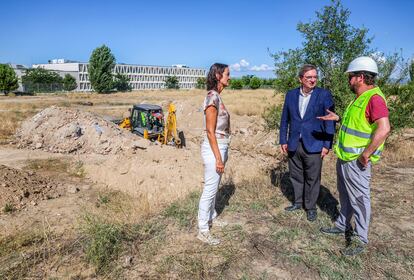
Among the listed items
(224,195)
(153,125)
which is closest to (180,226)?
(224,195)

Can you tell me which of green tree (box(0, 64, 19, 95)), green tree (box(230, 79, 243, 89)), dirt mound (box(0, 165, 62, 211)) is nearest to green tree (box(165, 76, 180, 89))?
green tree (box(230, 79, 243, 89))

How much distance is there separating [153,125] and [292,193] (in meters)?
9.75

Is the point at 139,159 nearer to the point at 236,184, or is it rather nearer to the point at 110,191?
the point at 110,191

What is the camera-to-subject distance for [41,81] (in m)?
65.1

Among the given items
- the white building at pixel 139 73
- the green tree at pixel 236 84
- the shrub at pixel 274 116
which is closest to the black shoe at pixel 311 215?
the shrub at pixel 274 116

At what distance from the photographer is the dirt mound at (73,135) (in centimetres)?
1327

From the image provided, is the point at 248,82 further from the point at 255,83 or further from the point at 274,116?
the point at 274,116

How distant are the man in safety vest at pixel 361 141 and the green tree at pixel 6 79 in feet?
174

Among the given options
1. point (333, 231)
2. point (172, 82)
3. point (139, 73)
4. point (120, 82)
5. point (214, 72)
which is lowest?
point (120, 82)

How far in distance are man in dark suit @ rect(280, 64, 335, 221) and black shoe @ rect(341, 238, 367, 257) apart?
804 mm

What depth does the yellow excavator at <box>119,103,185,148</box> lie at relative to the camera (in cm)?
1364

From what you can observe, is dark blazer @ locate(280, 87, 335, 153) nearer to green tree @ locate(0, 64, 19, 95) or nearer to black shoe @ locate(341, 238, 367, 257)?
black shoe @ locate(341, 238, 367, 257)

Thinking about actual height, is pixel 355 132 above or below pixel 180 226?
above

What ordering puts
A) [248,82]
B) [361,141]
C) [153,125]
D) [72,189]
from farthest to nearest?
[248,82] → [153,125] → [72,189] → [361,141]
